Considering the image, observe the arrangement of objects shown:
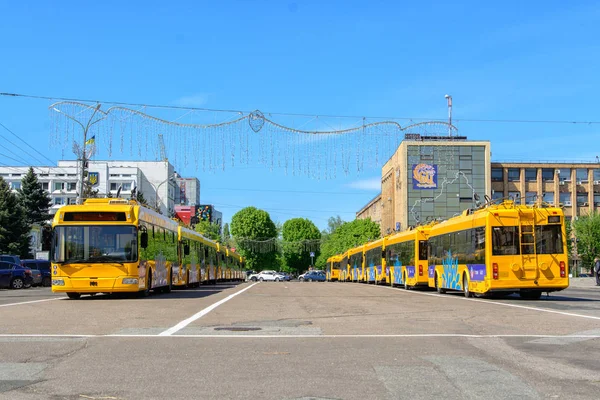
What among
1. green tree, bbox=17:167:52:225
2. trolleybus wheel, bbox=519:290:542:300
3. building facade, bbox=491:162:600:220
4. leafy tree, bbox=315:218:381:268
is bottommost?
trolleybus wheel, bbox=519:290:542:300

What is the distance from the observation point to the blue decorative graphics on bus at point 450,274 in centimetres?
2631

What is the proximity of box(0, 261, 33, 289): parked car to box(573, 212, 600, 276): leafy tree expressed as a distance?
5529 cm

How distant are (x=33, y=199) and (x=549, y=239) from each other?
213 ft

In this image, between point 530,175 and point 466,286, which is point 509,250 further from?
point 530,175

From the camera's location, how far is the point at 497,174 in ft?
308

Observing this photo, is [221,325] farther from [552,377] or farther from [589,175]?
[589,175]

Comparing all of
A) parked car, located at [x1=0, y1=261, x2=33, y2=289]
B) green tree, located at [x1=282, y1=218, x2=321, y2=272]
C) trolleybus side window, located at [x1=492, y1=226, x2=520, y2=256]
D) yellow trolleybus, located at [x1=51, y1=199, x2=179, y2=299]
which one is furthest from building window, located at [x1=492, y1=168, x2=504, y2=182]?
yellow trolleybus, located at [x1=51, y1=199, x2=179, y2=299]

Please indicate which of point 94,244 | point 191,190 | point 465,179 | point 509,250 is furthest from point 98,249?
point 191,190

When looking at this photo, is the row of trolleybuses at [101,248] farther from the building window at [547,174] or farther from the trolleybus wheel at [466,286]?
the building window at [547,174]

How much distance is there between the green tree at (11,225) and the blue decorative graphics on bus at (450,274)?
44.1 metres

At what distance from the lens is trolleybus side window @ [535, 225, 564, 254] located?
2222 centimetres

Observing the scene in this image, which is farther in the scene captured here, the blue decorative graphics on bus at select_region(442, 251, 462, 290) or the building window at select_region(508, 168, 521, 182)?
the building window at select_region(508, 168, 521, 182)

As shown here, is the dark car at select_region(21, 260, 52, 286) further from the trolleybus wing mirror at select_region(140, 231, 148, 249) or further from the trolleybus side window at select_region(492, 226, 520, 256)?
the trolleybus side window at select_region(492, 226, 520, 256)

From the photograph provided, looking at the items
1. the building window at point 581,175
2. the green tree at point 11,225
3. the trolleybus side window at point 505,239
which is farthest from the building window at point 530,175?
the trolleybus side window at point 505,239
